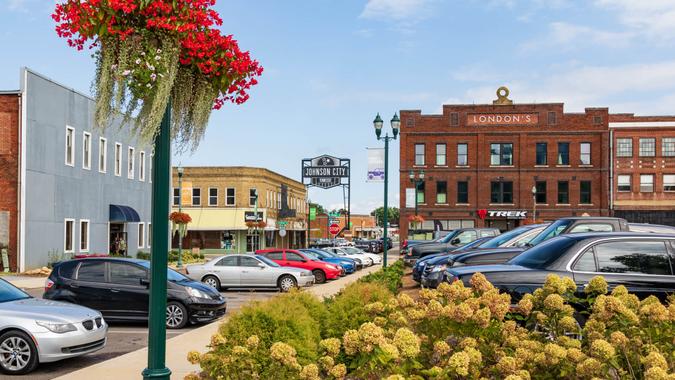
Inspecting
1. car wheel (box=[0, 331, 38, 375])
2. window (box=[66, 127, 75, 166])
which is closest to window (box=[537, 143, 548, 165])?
window (box=[66, 127, 75, 166])

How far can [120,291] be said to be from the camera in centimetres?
1481

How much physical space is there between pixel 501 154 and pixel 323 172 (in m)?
22.0

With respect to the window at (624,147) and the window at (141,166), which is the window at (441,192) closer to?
the window at (624,147)

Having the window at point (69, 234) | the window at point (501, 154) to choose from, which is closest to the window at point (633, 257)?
the window at point (69, 234)

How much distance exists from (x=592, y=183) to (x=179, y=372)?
196ft

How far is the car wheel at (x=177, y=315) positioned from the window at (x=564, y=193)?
53959mm

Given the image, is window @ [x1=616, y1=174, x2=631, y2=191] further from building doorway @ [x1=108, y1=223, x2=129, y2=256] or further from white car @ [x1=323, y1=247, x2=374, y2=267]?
building doorway @ [x1=108, y1=223, x2=129, y2=256]

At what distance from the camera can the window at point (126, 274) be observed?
1490cm

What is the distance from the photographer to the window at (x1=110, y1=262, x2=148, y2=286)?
587 inches

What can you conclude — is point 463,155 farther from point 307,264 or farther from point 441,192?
point 307,264

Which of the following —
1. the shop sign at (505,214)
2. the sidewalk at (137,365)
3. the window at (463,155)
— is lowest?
the sidewalk at (137,365)

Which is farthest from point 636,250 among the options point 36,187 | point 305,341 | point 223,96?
point 36,187

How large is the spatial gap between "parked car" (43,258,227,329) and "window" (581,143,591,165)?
54674 mm

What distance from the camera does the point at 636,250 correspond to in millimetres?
8891
